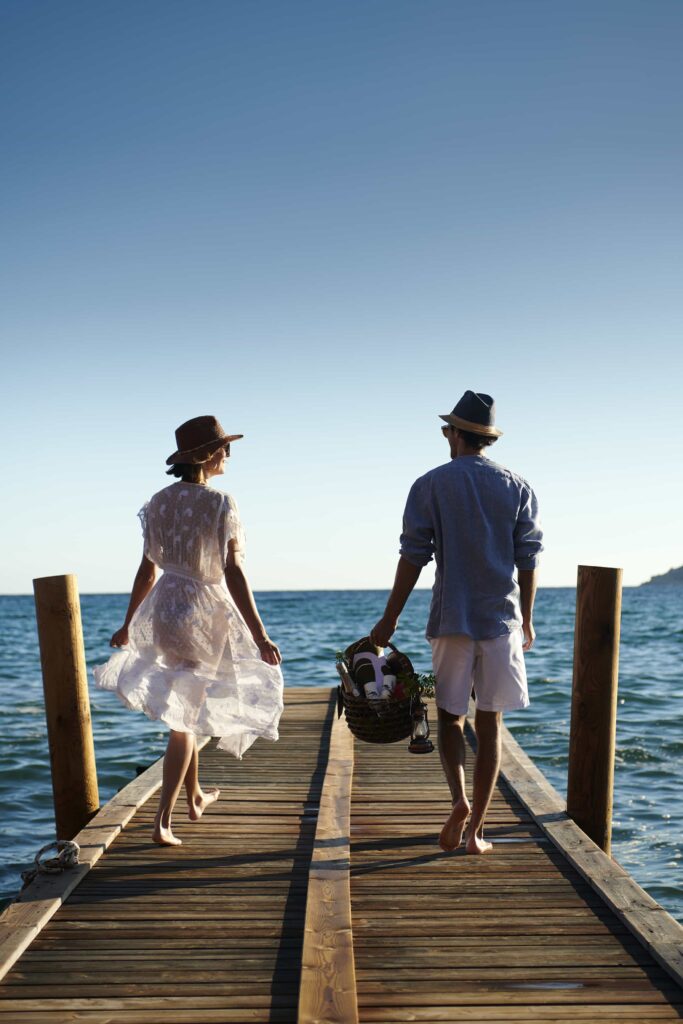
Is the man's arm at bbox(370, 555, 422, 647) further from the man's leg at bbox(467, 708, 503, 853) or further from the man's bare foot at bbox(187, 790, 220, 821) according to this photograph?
the man's bare foot at bbox(187, 790, 220, 821)

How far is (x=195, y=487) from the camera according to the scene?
15.4 feet

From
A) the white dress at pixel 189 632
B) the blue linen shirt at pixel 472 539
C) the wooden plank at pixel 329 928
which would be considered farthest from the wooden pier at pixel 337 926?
the blue linen shirt at pixel 472 539

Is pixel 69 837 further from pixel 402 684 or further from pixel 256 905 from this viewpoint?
pixel 402 684

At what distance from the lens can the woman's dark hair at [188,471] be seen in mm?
4754

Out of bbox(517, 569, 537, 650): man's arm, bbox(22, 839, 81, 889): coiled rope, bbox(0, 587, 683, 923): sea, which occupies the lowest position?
bbox(0, 587, 683, 923): sea

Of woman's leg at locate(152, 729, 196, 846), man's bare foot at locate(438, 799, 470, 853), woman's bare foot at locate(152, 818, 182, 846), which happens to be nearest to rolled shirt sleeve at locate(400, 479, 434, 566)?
man's bare foot at locate(438, 799, 470, 853)

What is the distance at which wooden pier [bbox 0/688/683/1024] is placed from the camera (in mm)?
3084

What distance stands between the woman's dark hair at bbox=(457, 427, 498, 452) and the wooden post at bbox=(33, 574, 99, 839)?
2.72 metres

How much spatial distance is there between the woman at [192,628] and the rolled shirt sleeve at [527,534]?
4.45 ft

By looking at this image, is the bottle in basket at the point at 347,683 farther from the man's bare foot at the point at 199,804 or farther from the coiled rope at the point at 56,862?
the coiled rope at the point at 56,862

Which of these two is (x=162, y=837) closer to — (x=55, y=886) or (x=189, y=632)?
(x=55, y=886)

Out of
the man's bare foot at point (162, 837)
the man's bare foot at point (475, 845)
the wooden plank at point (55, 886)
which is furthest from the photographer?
the man's bare foot at point (162, 837)

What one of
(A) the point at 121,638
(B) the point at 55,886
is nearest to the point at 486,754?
(A) the point at 121,638

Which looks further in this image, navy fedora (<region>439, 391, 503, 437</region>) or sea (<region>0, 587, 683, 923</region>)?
sea (<region>0, 587, 683, 923</region>)
